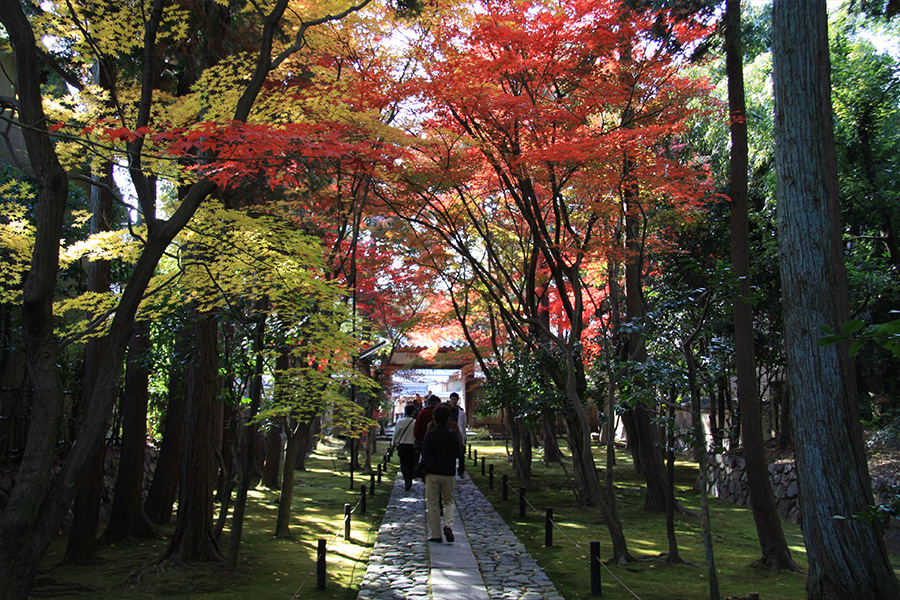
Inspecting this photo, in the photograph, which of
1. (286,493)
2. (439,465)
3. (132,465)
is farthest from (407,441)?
(132,465)

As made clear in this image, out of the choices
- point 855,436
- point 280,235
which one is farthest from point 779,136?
point 280,235

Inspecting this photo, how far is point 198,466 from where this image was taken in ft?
24.5

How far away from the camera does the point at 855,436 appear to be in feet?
16.7

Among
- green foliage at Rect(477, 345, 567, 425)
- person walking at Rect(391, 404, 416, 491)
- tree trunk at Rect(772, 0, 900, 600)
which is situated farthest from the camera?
person walking at Rect(391, 404, 416, 491)

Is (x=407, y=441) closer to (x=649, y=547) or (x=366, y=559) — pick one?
(x=366, y=559)

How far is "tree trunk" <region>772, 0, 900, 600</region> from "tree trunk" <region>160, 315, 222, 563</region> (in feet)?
19.9

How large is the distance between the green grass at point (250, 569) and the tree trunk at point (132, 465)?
0.23 m

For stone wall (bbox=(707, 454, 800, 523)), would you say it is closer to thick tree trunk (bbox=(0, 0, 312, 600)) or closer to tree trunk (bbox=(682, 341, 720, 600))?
tree trunk (bbox=(682, 341, 720, 600))

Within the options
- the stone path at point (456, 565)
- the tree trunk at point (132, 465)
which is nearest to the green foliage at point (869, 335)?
the stone path at point (456, 565)

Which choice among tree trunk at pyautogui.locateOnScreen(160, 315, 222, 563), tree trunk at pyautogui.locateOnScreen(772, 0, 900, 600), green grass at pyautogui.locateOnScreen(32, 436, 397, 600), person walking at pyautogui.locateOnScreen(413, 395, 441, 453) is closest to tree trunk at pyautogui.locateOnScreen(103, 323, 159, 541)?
green grass at pyautogui.locateOnScreen(32, 436, 397, 600)

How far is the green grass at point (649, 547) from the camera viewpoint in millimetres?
6422

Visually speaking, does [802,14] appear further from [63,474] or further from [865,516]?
[63,474]

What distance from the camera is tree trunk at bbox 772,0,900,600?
16.3 feet

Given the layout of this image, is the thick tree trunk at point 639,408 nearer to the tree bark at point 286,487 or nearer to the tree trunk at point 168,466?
the tree bark at point 286,487
